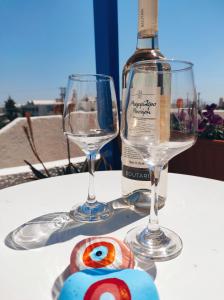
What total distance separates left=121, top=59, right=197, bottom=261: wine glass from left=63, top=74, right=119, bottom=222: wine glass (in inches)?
4.2

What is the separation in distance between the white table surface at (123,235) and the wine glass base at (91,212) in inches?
1.7

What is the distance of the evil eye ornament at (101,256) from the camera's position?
34cm

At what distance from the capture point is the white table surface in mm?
329

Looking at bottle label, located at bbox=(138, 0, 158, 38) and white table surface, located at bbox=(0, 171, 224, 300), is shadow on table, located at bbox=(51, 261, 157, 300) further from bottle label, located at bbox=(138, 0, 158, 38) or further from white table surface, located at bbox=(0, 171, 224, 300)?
bottle label, located at bbox=(138, 0, 158, 38)

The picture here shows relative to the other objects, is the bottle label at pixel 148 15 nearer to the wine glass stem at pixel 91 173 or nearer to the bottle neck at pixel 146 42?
the bottle neck at pixel 146 42

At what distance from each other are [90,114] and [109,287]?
35cm

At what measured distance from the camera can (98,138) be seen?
534 millimetres

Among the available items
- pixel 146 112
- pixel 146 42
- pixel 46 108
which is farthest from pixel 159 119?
pixel 46 108

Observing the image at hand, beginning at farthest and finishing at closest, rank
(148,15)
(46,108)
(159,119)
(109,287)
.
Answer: (46,108), (148,15), (159,119), (109,287)

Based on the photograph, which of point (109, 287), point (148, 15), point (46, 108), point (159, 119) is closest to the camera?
point (109, 287)

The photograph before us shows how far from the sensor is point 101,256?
0.35 m

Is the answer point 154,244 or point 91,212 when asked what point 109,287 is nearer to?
point 154,244

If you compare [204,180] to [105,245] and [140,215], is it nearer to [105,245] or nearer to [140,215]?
[140,215]

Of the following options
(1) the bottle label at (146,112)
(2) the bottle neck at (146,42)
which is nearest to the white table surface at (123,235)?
(1) the bottle label at (146,112)
